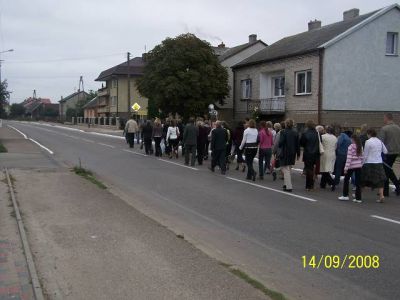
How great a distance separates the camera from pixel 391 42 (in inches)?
1298

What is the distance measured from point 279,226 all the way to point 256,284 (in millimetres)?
3419

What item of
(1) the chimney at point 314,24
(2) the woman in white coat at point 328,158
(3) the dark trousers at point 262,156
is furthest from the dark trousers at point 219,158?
(1) the chimney at point 314,24

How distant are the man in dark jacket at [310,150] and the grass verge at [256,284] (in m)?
7.21

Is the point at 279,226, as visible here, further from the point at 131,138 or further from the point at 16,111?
the point at 16,111

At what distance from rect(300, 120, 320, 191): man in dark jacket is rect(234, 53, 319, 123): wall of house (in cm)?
1889

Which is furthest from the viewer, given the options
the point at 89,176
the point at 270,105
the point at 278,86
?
the point at 278,86

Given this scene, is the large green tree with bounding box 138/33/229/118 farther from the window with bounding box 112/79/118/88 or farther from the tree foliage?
the tree foliage

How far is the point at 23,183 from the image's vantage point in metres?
13.2

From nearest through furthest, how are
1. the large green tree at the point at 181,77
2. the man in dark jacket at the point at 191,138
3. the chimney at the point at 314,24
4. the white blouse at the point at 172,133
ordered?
the man in dark jacket at the point at 191,138
the white blouse at the point at 172,133
the large green tree at the point at 181,77
the chimney at the point at 314,24

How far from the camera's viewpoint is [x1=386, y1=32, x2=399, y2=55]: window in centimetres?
3279

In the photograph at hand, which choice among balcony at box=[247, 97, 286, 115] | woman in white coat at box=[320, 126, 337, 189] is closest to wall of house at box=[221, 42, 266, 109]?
balcony at box=[247, 97, 286, 115]

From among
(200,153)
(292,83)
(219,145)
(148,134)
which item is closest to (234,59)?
(292,83)

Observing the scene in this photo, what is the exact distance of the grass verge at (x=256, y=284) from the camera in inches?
203

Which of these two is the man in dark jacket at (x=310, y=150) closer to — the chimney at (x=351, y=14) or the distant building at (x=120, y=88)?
the chimney at (x=351, y=14)
